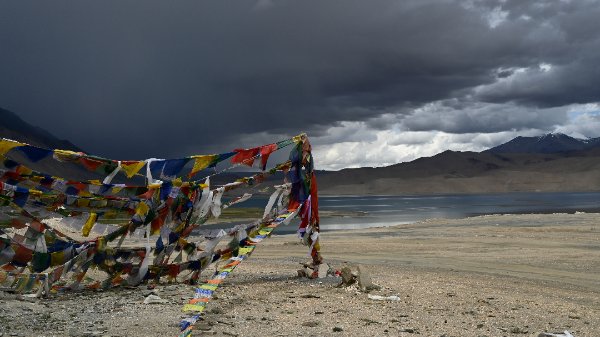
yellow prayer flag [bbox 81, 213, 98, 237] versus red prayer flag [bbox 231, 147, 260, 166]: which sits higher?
red prayer flag [bbox 231, 147, 260, 166]

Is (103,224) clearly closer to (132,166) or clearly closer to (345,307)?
(132,166)

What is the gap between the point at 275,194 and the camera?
42.8 ft

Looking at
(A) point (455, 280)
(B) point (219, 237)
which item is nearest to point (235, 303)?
(B) point (219, 237)

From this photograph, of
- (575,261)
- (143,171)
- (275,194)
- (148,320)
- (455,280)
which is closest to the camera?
(148,320)

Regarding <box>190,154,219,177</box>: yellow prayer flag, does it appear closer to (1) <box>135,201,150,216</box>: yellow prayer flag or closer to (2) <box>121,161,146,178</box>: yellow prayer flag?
(2) <box>121,161,146,178</box>: yellow prayer flag

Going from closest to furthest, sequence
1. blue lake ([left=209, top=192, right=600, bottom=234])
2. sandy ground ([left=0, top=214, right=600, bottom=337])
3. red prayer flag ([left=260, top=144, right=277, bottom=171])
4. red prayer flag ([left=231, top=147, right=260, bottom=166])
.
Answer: sandy ground ([left=0, top=214, right=600, bottom=337]), red prayer flag ([left=231, top=147, right=260, bottom=166]), red prayer flag ([left=260, top=144, right=277, bottom=171]), blue lake ([left=209, top=192, right=600, bottom=234])

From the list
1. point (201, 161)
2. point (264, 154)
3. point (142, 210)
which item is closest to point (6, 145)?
point (142, 210)

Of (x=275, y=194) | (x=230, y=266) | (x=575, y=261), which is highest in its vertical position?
(x=275, y=194)

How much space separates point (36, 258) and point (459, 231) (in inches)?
1165

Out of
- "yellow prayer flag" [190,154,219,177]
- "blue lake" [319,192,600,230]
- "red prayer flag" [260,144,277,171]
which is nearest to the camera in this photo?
"yellow prayer flag" [190,154,219,177]

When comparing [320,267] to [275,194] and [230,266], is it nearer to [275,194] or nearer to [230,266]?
[275,194]

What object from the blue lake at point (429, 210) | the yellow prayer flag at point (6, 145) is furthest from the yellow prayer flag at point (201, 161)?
the blue lake at point (429, 210)

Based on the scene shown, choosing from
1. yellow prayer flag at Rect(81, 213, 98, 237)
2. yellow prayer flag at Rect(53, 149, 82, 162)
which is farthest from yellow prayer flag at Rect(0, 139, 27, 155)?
yellow prayer flag at Rect(81, 213, 98, 237)

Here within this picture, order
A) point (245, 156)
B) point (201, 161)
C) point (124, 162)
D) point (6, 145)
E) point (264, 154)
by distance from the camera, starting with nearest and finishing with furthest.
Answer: point (6, 145) → point (124, 162) → point (201, 161) → point (245, 156) → point (264, 154)
